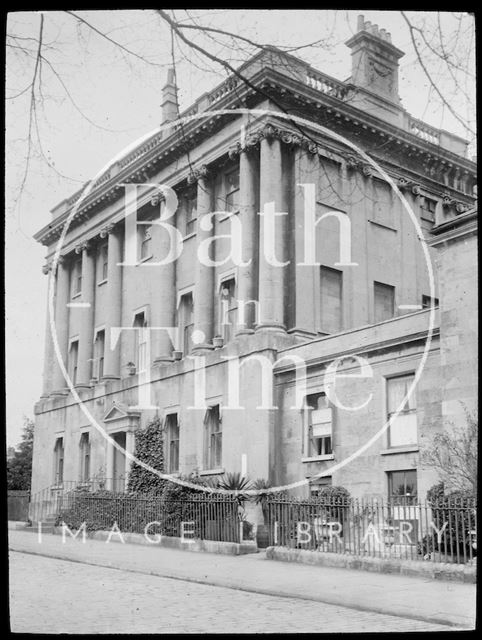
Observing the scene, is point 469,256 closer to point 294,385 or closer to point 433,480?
point 433,480

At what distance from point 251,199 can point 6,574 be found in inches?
991

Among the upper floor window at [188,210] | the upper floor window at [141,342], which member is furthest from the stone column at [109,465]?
the upper floor window at [188,210]

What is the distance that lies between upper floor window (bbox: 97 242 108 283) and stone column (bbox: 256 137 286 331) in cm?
1289

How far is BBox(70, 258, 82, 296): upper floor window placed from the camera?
139 feet

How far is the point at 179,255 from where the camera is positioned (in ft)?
113

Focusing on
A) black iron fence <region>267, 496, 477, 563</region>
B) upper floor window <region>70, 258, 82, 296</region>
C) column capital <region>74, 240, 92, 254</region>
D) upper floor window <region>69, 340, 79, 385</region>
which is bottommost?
black iron fence <region>267, 496, 477, 563</region>

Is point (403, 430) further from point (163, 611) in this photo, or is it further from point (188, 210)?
point (188, 210)

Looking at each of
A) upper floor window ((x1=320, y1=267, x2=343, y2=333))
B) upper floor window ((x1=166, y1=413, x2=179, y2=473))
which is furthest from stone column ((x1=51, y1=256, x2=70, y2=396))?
upper floor window ((x1=320, y1=267, x2=343, y2=333))

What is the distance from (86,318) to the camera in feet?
132

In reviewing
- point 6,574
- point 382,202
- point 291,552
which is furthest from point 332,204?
point 6,574

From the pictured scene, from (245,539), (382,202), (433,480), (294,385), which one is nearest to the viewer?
(433,480)

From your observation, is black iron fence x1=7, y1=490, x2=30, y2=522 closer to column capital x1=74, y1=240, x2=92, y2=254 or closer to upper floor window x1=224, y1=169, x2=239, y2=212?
column capital x1=74, y1=240, x2=92, y2=254

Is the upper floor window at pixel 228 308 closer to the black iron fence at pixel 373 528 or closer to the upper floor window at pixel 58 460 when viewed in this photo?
the black iron fence at pixel 373 528

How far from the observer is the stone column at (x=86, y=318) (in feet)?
130
